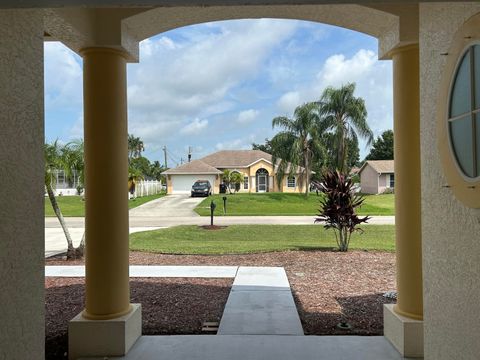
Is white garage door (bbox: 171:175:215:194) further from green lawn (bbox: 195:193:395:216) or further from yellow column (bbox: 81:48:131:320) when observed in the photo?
yellow column (bbox: 81:48:131:320)

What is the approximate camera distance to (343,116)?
33.6 metres

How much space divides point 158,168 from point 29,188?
77.9 m

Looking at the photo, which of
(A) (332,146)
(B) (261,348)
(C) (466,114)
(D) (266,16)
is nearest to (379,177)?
(A) (332,146)

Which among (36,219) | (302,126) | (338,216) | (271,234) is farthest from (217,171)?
(36,219)

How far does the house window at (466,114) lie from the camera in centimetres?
243

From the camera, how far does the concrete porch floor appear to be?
441cm

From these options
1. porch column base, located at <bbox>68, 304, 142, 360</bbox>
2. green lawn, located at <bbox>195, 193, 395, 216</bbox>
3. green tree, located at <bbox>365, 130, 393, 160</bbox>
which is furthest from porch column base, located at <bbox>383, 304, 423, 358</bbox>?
green tree, located at <bbox>365, 130, 393, 160</bbox>

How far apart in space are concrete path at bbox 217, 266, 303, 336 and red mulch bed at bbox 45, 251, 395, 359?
0.16 meters

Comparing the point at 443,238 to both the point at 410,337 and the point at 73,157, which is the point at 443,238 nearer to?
the point at 410,337

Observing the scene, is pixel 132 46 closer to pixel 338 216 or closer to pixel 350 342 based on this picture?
pixel 350 342

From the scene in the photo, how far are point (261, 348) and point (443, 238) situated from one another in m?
2.55

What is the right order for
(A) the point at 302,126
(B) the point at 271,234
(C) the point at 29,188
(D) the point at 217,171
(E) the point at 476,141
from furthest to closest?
(D) the point at 217,171, (A) the point at 302,126, (B) the point at 271,234, (C) the point at 29,188, (E) the point at 476,141

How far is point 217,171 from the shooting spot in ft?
154

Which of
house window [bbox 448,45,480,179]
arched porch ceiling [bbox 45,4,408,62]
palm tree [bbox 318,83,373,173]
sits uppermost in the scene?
palm tree [bbox 318,83,373,173]
